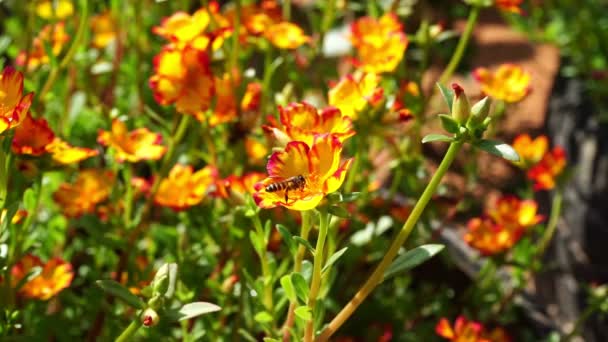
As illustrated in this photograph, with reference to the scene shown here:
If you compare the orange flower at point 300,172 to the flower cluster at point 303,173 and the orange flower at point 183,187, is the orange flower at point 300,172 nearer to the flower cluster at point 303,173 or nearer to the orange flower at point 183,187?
the flower cluster at point 303,173

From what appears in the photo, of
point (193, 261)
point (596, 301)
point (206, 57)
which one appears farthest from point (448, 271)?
point (206, 57)

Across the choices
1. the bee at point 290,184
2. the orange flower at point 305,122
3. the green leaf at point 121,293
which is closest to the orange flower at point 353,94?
the orange flower at point 305,122

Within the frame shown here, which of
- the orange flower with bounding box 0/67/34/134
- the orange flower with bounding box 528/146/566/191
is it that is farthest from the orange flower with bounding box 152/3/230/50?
the orange flower with bounding box 528/146/566/191

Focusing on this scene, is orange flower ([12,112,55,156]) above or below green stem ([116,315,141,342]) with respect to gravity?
above

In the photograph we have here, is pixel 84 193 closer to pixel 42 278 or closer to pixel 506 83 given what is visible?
pixel 42 278

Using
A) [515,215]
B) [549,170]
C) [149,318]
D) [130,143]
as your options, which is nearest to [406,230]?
[149,318]

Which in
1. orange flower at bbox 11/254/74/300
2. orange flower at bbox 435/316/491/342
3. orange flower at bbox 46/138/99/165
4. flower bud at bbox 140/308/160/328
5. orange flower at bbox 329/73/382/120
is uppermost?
orange flower at bbox 329/73/382/120

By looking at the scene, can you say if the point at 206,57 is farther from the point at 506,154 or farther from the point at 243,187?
the point at 506,154

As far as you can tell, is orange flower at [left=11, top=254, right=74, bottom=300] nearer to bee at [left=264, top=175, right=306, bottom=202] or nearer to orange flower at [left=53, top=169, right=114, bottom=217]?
orange flower at [left=53, top=169, right=114, bottom=217]
